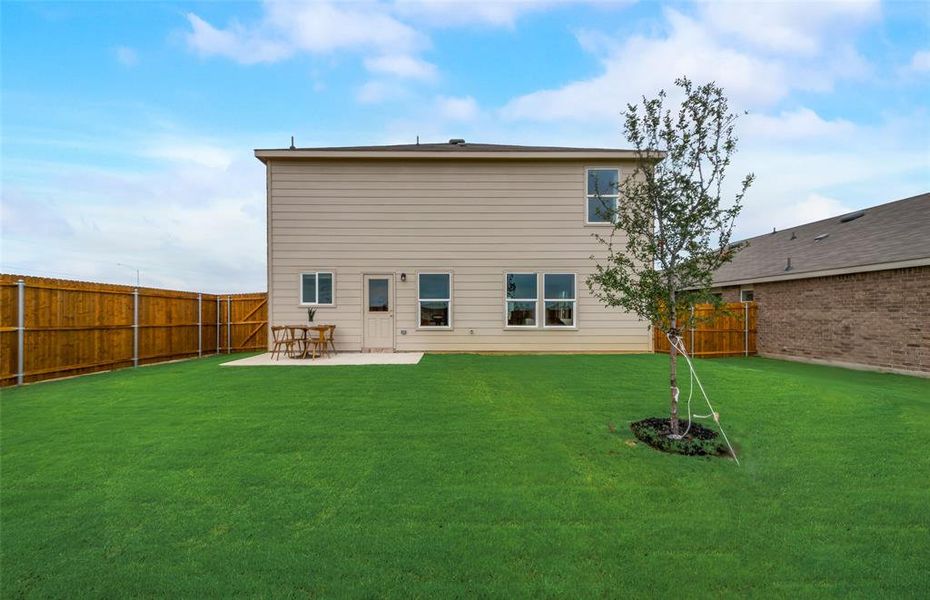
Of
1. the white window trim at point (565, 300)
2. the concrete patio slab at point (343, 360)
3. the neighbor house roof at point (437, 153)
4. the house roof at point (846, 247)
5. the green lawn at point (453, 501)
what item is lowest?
the green lawn at point (453, 501)

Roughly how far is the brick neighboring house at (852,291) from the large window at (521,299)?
762cm

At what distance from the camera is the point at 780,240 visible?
52.5 feet

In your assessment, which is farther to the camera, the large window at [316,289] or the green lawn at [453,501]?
the large window at [316,289]

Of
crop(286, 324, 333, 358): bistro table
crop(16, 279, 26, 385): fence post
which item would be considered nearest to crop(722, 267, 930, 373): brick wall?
crop(286, 324, 333, 358): bistro table

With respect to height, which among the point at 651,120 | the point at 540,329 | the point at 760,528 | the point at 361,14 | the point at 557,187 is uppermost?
the point at 361,14

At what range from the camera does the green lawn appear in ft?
7.01

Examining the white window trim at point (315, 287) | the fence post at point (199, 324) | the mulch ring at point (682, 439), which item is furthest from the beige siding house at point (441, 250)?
the mulch ring at point (682, 439)

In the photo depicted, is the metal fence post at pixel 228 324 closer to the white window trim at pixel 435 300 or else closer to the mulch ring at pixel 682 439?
the white window trim at pixel 435 300

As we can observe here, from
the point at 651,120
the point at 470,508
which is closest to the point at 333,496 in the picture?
the point at 470,508

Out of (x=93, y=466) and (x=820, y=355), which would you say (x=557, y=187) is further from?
(x=93, y=466)

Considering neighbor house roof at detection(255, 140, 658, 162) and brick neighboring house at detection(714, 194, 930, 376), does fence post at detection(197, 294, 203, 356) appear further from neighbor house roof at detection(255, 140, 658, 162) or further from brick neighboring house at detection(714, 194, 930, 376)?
brick neighboring house at detection(714, 194, 930, 376)

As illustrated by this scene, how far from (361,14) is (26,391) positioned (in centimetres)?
1019

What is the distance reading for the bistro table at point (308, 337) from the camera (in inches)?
393

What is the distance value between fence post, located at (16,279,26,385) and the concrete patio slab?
10.6 feet
